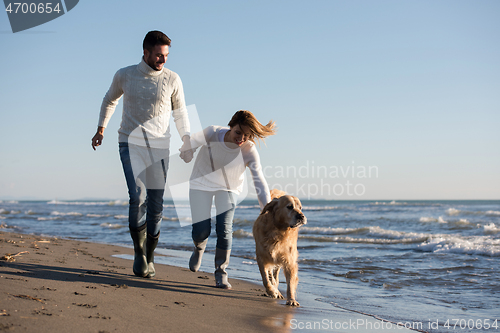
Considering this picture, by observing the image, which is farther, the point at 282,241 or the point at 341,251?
the point at 341,251

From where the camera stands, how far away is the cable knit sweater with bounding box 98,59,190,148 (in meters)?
3.62

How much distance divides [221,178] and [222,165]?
14cm

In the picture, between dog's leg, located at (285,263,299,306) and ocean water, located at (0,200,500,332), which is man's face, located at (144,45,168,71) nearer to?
ocean water, located at (0,200,500,332)

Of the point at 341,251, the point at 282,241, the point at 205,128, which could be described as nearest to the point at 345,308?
the point at 282,241

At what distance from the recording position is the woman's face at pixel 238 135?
12.7ft

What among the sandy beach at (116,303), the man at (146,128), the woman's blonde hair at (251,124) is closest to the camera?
the sandy beach at (116,303)

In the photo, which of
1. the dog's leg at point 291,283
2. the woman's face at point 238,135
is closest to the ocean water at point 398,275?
the dog's leg at point 291,283

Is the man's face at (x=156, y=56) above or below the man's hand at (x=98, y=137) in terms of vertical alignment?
above

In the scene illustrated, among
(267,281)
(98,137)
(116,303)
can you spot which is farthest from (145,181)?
(267,281)

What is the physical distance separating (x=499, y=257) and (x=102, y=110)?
7.77 metres

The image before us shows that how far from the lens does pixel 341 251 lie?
8672mm

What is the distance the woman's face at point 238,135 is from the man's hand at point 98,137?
48.7 inches

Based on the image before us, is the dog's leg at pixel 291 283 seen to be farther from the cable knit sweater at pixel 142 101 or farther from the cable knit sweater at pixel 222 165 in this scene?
the cable knit sweater at pixel 142 101

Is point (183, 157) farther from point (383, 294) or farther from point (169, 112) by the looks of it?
point (383, 294)
